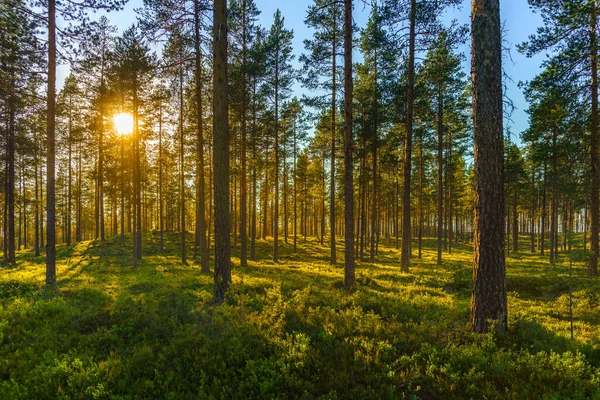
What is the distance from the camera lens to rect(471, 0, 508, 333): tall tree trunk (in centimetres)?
556

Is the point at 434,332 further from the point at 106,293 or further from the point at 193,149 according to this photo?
the point at 193,149

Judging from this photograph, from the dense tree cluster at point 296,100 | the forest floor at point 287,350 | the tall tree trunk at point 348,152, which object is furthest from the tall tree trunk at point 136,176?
the tall tree trunk at point 348,152

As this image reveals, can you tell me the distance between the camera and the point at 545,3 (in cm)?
1308

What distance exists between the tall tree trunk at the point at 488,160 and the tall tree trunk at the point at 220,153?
673 centimetres

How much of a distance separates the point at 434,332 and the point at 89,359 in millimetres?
6969

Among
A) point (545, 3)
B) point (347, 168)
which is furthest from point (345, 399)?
point (545, 3)

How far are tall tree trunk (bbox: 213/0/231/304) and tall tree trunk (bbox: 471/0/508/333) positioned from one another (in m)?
6.73

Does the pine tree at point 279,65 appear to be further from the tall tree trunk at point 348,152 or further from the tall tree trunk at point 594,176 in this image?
the tall tree trunk at point 594,176

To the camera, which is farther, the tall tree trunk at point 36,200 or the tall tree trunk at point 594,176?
the tall tree trunk at point 36,200

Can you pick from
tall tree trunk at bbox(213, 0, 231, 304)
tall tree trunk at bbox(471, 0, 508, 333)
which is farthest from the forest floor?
tall tree trunk at bbox(213, 0, 231, 304)

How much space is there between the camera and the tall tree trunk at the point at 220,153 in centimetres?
854

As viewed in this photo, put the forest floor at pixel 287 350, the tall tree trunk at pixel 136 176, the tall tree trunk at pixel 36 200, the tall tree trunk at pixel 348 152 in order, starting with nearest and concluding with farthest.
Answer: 1. the forest floor at pixel 287 350
2. the tall tree trunk at pixel 348 152
3. the tall tree trunk at pixel 136 176
4. the tall tree trunk at pixel 36 200

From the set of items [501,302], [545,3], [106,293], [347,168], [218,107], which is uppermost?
[545,3]

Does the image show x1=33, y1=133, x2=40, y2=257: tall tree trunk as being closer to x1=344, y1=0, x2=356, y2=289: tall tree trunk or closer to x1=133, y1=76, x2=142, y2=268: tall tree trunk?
x1=133, y1=76, x2=142, y2=268: tall tree trunk
